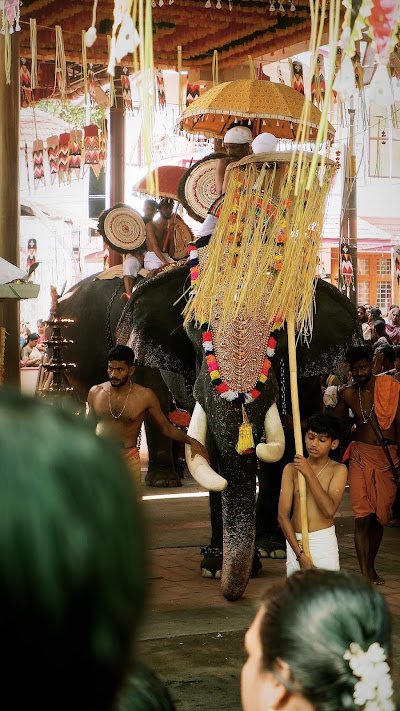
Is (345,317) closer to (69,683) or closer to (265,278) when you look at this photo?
(265,278)

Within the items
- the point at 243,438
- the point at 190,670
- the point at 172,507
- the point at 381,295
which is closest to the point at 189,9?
the point at 172,507

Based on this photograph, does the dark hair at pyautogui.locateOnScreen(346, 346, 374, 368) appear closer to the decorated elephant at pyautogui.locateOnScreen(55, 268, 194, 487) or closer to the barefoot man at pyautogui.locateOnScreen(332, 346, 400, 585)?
the barefoot man at pyautogui.locateOnScreen(332, 346, 400, 585)

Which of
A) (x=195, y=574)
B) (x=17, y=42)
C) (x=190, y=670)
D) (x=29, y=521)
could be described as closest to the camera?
(x=29, y=521)

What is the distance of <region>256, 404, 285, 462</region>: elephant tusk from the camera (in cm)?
495

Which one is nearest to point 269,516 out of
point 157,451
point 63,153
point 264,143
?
point 157,451

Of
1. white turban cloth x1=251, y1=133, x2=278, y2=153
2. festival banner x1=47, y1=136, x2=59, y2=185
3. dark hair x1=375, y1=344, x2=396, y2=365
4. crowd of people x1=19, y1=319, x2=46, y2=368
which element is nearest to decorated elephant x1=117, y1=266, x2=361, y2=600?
dark hair x1=375, y1=344, x2=396, y2=365

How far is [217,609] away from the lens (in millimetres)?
4965

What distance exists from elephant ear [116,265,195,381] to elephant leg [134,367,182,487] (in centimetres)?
234

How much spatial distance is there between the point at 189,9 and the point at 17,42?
2178mm

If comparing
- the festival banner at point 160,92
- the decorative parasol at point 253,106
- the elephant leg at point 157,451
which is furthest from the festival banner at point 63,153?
the decorative parasol at point 253,106

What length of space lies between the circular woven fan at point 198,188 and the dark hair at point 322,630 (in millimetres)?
5607

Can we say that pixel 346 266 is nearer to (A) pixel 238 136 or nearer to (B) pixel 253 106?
(B) pixel 253 106

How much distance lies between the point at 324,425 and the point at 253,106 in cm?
271

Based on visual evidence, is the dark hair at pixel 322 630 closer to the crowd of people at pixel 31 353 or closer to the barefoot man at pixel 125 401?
the barefoot man at pixel 125 401
